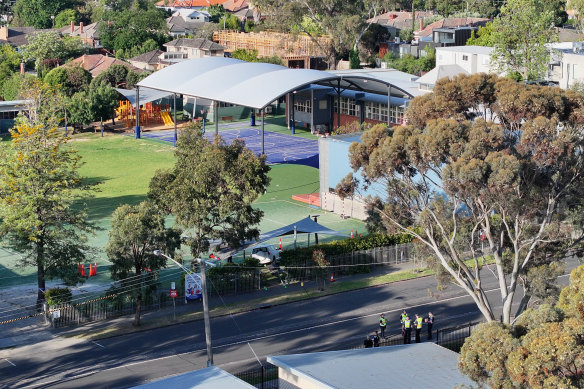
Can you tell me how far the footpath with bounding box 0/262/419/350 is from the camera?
3975cm

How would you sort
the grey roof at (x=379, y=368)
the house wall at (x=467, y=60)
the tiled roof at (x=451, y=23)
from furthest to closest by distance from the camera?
the tiled roof at (x=451, y=23) < the house wall at (x=467, y=60) < the grey roof at (x=379, y=368)

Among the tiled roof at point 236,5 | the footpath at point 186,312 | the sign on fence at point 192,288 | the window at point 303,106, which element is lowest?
the footpath at point 186,312

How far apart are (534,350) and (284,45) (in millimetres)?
Result: 93477

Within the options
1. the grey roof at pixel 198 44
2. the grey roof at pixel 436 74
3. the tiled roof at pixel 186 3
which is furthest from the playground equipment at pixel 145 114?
the tiled roof at pixel 186 3

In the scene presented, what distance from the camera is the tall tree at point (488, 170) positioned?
1323 inches

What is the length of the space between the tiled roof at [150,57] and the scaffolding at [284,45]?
34.3 ft

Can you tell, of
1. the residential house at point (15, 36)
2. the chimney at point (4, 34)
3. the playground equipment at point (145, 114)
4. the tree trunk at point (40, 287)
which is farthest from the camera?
the chimney at point (4, 34)

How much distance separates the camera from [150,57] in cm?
11312

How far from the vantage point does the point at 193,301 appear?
44.0 m

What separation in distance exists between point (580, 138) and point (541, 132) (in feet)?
6.99

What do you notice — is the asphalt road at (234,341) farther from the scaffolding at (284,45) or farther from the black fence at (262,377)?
the scaffolding at (284,45)

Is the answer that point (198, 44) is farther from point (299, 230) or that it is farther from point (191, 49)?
point (299, 230)

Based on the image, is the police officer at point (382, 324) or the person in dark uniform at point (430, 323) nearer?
the person in dark uniform at point (430, 323)

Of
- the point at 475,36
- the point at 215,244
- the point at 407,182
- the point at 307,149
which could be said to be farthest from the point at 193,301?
the point at 475,36
